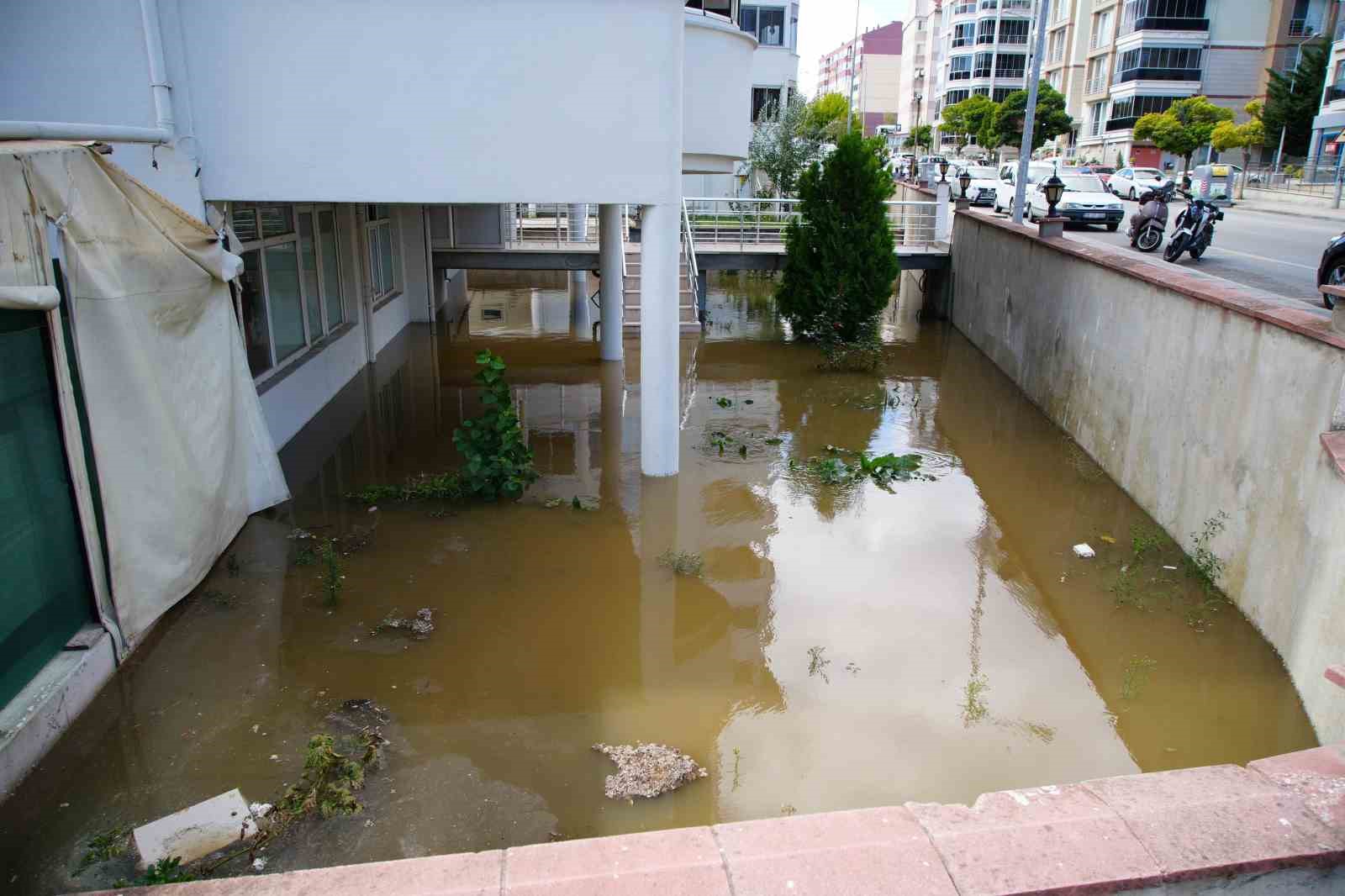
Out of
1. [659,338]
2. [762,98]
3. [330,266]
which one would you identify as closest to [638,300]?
[330,266]

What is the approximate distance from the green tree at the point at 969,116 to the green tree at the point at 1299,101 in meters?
16.4

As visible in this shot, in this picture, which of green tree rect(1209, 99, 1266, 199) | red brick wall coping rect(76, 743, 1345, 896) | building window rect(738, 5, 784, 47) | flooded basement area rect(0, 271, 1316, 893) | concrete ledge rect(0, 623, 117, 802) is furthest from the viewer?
green tree rect(1209, 99, 1266, 199)

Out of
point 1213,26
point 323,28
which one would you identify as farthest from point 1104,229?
point 1213,26

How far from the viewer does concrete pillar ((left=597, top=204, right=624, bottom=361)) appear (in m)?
13.6

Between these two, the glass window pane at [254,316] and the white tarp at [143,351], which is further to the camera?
the glass window pane at [254,316]

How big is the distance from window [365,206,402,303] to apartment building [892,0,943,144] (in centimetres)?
6923

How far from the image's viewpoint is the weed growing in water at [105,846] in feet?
12.8

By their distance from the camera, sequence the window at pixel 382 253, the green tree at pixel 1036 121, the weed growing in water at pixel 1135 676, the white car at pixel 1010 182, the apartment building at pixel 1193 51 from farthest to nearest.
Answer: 1. the apartment building at pixel 1193 51
2. the green tree at pixel 1036 121
3. the white car at pixel 1010 182
4. the window at pixel 382 253
5. the weed growing in water at pixel 1135 676

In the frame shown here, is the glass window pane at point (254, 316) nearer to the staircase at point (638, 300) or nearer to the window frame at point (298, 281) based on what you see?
the window frame at point (298, 281)

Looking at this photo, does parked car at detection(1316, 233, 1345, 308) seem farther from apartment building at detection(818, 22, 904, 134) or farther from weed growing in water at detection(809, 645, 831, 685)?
apartment building at detection(818, 22, 904, 134)

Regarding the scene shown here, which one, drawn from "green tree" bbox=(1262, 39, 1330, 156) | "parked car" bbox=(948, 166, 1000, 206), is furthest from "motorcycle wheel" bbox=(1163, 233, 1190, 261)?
"green tree" bbox=(1262, 39, 1330, 156)

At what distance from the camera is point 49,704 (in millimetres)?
4648

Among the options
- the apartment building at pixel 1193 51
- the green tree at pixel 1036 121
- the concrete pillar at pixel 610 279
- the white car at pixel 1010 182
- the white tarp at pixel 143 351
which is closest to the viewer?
the white tarp at pixel 143 351

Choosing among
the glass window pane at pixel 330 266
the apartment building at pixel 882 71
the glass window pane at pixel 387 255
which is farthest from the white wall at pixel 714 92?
the apartment building at pixel 882 71
